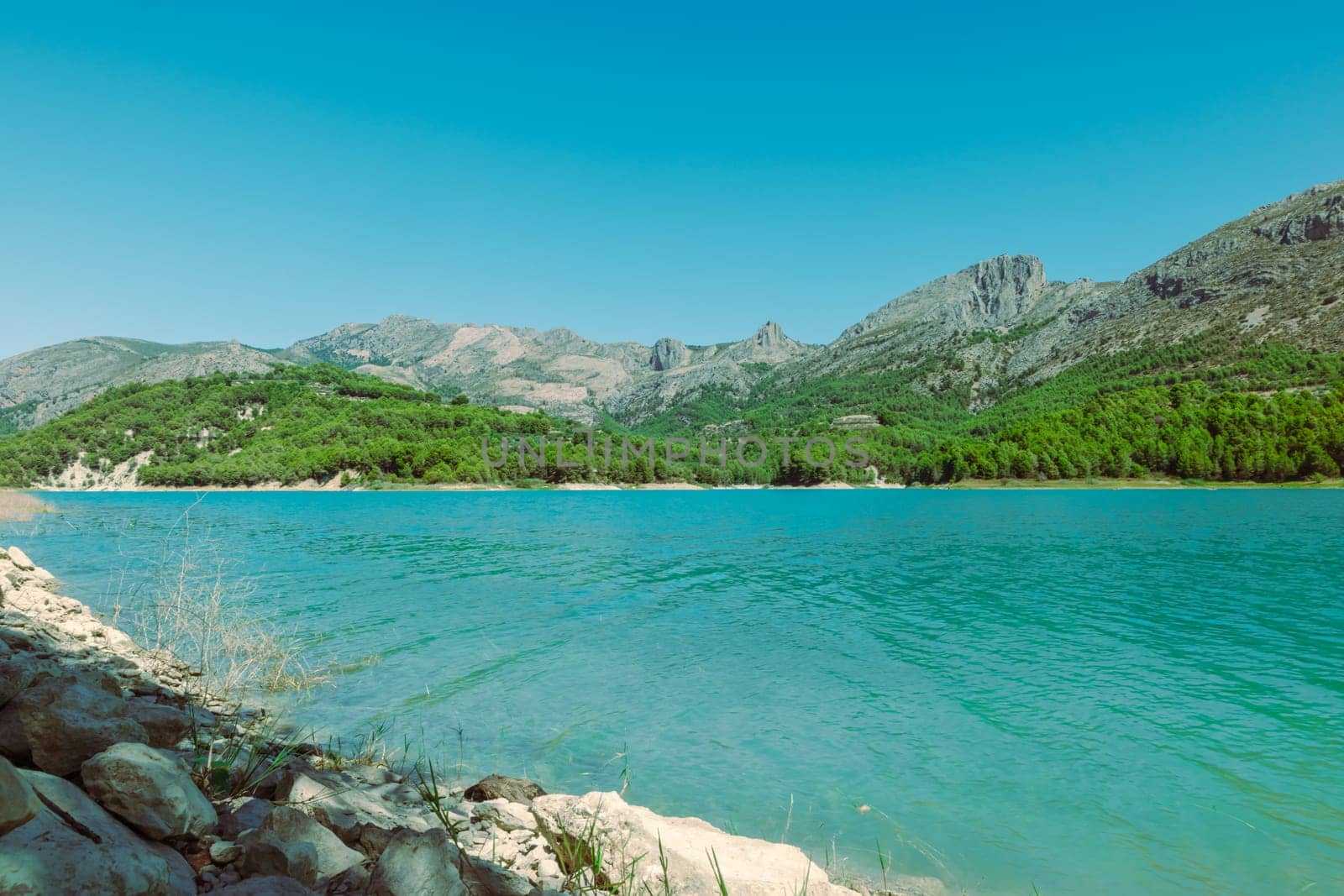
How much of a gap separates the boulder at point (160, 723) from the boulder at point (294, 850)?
2.45 metres

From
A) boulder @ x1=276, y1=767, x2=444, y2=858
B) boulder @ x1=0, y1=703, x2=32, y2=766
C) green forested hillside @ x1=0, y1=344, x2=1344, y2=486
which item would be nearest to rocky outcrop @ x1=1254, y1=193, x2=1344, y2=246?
green forested hillside @ x1=0, y1=344, x2=1344, y2=486

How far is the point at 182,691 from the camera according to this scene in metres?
10.3

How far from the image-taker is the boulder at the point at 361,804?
177 inches

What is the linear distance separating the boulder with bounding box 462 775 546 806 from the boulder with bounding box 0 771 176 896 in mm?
4595

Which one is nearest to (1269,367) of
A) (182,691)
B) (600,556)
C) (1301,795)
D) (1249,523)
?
(1249,523)

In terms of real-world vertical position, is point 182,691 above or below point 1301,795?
above

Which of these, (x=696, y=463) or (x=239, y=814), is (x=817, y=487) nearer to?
(x=696, y=463)

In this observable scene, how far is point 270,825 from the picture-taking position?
3.87 metres

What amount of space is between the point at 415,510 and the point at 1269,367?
185459 mm

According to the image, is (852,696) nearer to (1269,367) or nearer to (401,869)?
(401,869)

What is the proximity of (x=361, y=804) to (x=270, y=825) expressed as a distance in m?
2.19

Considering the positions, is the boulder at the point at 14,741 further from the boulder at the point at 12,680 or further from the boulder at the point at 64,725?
the boulder at the point at 12,680

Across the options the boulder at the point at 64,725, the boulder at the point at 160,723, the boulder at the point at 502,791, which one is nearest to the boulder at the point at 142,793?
the boulder at the point at 64,725

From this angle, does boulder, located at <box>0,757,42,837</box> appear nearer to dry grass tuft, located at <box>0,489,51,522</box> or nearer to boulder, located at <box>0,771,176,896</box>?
boulder, located at <box>0,771,176,896</box>
